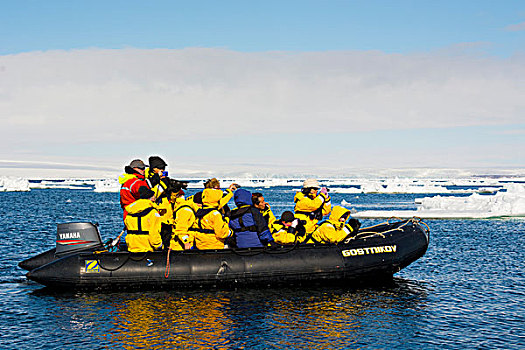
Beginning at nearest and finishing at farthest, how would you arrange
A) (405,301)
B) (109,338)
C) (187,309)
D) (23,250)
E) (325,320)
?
(109,338) → (325,320) → (187,309) → (405,301) → (23,250)

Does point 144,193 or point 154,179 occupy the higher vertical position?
point 154,179

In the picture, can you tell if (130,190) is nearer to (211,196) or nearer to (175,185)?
(175,185)

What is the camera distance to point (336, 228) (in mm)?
12094

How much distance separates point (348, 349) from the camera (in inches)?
312

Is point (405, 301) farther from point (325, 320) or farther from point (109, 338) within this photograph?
point (109, 338)

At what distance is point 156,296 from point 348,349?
465 centimetres

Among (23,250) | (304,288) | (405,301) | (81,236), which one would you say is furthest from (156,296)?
(23,250)

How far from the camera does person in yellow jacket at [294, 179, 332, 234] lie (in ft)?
39.7

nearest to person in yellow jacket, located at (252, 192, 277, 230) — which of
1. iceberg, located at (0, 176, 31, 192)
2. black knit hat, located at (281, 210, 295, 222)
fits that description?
black knit hat, located at (281, 210, 295, 222)

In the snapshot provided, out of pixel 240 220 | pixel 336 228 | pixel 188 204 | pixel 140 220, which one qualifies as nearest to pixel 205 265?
pixel 240 220

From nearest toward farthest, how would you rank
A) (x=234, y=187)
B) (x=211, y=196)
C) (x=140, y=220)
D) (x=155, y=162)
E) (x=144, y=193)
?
(x=144, y=193)
(x=140, y=220)
(x=211, y=196)
(x=155, y=162)
(x=234, y=187)

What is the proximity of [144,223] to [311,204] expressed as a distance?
3.84 metres

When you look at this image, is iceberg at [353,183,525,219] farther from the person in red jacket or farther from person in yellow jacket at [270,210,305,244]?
the person in red jacket

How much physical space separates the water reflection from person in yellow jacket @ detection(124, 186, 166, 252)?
3.47 ft
